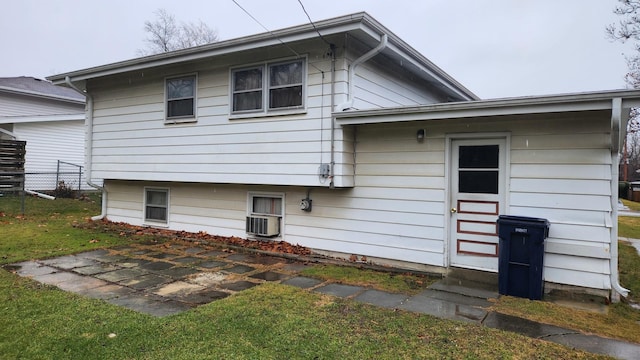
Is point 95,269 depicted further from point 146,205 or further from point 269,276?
point 146,205

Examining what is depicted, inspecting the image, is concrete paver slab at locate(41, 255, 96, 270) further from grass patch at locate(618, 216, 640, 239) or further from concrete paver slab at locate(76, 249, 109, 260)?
grass patch at locate(618, 216, 640, 239)

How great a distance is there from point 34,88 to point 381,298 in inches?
872

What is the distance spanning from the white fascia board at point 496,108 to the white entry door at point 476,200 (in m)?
0.65

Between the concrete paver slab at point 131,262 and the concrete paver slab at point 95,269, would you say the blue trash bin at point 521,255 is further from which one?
the concrete paver slab at point 95,269

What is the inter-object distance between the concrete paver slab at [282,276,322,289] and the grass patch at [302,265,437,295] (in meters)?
0.17

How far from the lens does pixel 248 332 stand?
362 cm

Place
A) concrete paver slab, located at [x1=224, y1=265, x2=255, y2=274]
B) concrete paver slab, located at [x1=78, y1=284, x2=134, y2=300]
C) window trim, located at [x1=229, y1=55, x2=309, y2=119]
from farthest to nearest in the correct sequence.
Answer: window trim, located at [x1=229, y1=55, x2=309, y2=119]
concrete paver slab, located at [x1=224, y1=265, x2=255, y2=274]
concrete paver slab, located at [x1=78, y1=284, x2=134, y2=300]

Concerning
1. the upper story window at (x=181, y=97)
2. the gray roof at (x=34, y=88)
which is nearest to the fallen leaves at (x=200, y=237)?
the upper story window at (x=181, y=97)

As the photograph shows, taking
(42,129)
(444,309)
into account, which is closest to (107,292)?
(444,309)

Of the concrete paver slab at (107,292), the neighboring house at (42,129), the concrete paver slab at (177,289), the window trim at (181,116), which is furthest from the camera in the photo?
the neighboring house at (42,129)

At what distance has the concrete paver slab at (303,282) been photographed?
209 inches

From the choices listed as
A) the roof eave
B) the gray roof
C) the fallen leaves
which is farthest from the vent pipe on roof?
the gray roof

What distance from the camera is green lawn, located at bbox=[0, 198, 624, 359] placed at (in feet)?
10.5

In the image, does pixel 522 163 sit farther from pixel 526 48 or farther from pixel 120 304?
pixel 526 48
